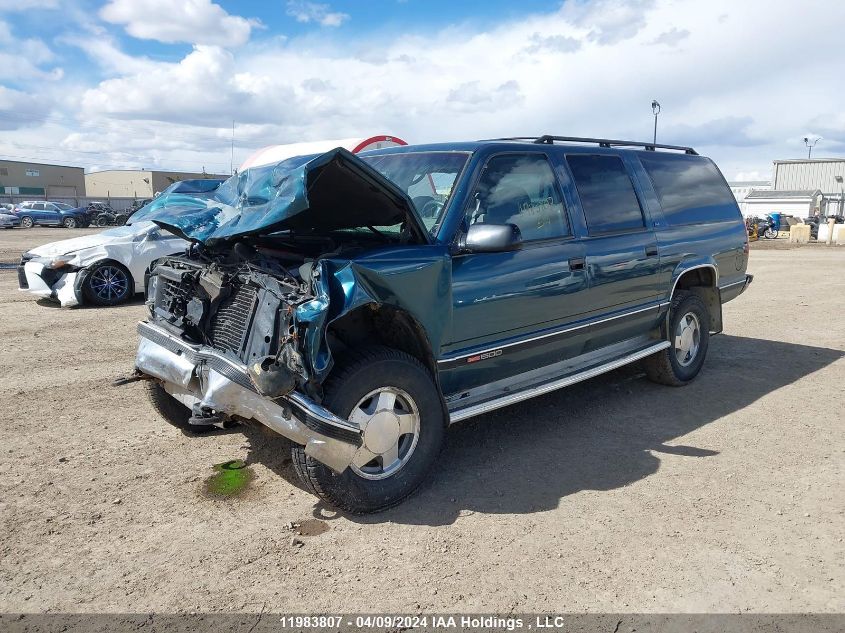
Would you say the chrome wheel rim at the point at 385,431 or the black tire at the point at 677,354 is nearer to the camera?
the chrome wheel rim at the point at 385,431

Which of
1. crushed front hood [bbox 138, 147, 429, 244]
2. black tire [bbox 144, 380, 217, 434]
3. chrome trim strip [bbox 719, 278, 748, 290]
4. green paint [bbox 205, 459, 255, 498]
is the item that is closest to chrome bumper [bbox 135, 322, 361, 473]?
green paint [bbox 205, 459, 255, 498]

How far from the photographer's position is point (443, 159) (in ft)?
13.9

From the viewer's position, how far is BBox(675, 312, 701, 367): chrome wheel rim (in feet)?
18.9

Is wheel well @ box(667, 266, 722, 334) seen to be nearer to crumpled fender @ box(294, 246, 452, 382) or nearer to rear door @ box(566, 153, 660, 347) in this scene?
rear door @ box(566, 153, 660, 347)

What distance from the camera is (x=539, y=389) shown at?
4.25 m

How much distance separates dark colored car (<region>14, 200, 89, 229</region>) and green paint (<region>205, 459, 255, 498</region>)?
37619 mm

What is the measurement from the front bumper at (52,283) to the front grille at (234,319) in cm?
701

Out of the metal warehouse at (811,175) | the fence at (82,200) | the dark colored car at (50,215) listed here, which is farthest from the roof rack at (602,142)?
the metal warehouse at (811,175)

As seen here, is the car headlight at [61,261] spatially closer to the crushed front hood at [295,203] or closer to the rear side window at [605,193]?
the crushed front hood at [295,203]

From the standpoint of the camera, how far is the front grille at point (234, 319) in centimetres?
345

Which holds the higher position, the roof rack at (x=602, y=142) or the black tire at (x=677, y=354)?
the roof rack at (x=602, y=142)

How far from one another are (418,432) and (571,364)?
1561 millimetres

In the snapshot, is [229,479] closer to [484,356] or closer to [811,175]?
[484,356]

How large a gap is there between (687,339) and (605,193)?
1.83m
